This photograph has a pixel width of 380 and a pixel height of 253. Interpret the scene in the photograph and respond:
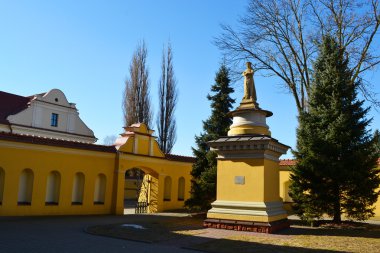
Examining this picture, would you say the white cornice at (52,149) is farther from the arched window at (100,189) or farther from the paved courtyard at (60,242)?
the paved courtyard at (60,242)

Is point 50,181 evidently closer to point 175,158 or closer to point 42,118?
point 175,158

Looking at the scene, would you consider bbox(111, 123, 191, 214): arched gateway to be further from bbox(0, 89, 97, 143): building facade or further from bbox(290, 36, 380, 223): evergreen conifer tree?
bbox(0, 89, 97, 143): building facade

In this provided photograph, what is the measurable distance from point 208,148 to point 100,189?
613cm

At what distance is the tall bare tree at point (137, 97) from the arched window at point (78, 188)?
776 inches

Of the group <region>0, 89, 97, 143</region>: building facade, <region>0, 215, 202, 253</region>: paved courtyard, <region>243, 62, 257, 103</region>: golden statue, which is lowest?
<region>0, 215, 202, 253</region>: paved courtyard

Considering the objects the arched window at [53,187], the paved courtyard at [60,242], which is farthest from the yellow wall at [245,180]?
the arched window at [53,187]

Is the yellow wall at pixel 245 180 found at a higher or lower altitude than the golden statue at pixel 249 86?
lower

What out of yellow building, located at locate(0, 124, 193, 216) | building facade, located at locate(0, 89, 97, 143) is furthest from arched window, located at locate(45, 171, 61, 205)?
building facade, located at locate(0, 89, 97, 143)

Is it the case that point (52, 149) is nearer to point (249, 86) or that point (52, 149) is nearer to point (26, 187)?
point (26, 187)

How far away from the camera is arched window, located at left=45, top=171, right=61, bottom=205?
17484mm

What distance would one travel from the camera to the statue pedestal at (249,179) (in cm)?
1330

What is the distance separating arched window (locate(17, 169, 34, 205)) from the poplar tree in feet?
24.1

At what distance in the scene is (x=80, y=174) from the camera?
18.7 metres

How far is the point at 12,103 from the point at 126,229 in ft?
86.2
